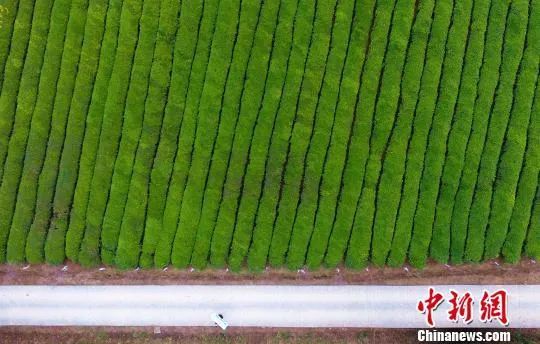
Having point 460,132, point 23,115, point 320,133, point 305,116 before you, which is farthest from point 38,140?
point 460,132

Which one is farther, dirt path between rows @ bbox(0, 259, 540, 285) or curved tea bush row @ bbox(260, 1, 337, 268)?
dirt path between rows @ bbox(0, 259, 540, 285)

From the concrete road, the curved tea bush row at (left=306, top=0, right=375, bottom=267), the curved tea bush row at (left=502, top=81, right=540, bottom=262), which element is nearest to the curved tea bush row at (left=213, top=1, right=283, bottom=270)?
the concrete road

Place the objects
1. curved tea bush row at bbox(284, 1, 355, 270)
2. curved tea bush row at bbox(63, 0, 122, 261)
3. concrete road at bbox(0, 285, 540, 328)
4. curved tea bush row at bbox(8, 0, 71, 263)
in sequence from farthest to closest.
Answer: concrete road at bbox(0, 285, 540, 328) < curved tea bush row at bbox(8, 0, 71, 263) < curved tea bush row at bbox(63, 0, 122, 261) < curved tea bush row at bbox(284, 1, 355, 270)

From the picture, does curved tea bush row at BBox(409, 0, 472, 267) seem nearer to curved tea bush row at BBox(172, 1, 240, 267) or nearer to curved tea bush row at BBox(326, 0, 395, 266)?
curved tea bush row at BBox(326, 0, 395, 266)

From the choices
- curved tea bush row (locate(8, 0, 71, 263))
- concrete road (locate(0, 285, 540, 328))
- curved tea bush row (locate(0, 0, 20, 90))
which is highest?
curved tea bush row (locate(0, 0, 20, 90))

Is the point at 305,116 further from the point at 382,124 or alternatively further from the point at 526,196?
the point at 526,196

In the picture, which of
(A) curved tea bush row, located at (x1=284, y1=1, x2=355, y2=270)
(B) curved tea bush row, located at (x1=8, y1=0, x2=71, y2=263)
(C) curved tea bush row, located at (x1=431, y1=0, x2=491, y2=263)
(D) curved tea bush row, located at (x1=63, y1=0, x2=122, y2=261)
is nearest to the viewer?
(C) curved tea bush row, located at (x1=431, y1=0, x2=491, y2=263)

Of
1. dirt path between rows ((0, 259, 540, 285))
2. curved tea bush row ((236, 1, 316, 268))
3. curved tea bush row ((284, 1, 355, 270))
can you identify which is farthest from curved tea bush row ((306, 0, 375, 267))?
curved tea bush row ((236, 1, 316, 268))

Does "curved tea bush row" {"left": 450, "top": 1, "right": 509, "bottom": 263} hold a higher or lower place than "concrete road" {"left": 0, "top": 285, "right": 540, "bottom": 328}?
higher
